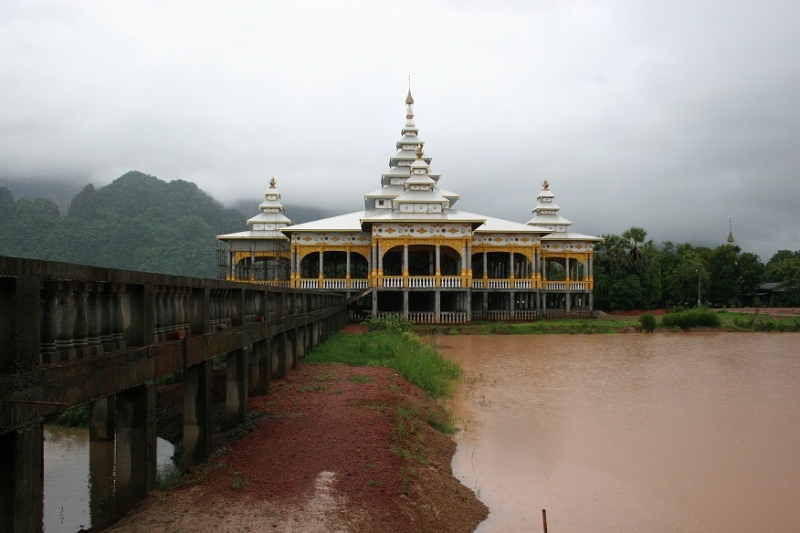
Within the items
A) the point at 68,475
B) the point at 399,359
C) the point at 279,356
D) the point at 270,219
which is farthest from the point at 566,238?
the point at 68,475

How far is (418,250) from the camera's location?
4269 cm

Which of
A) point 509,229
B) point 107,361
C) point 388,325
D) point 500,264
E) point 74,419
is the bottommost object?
point 74,419

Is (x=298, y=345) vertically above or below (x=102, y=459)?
above

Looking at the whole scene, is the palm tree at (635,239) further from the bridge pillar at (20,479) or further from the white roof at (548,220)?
the bridge pillar at (20,479)

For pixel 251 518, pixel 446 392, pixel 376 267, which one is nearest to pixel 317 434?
pixel 251 518

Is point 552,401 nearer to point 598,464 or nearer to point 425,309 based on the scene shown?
point 598,464

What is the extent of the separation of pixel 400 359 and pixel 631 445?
7.07 m

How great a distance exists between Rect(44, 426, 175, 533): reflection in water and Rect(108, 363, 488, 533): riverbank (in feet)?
4.89

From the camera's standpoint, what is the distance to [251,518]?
5.77 meters

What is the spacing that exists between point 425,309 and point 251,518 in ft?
122

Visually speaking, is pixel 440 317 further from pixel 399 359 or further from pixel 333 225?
pixel 399 359

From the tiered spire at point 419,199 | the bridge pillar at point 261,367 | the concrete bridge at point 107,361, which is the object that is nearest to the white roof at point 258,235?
the tiered spire at point 419,199

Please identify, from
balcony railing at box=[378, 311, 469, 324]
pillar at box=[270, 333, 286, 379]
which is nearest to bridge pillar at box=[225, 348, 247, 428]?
pillar at box=[270, 333, 286, 379]

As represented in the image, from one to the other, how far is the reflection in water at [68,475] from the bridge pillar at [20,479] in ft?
9.60
